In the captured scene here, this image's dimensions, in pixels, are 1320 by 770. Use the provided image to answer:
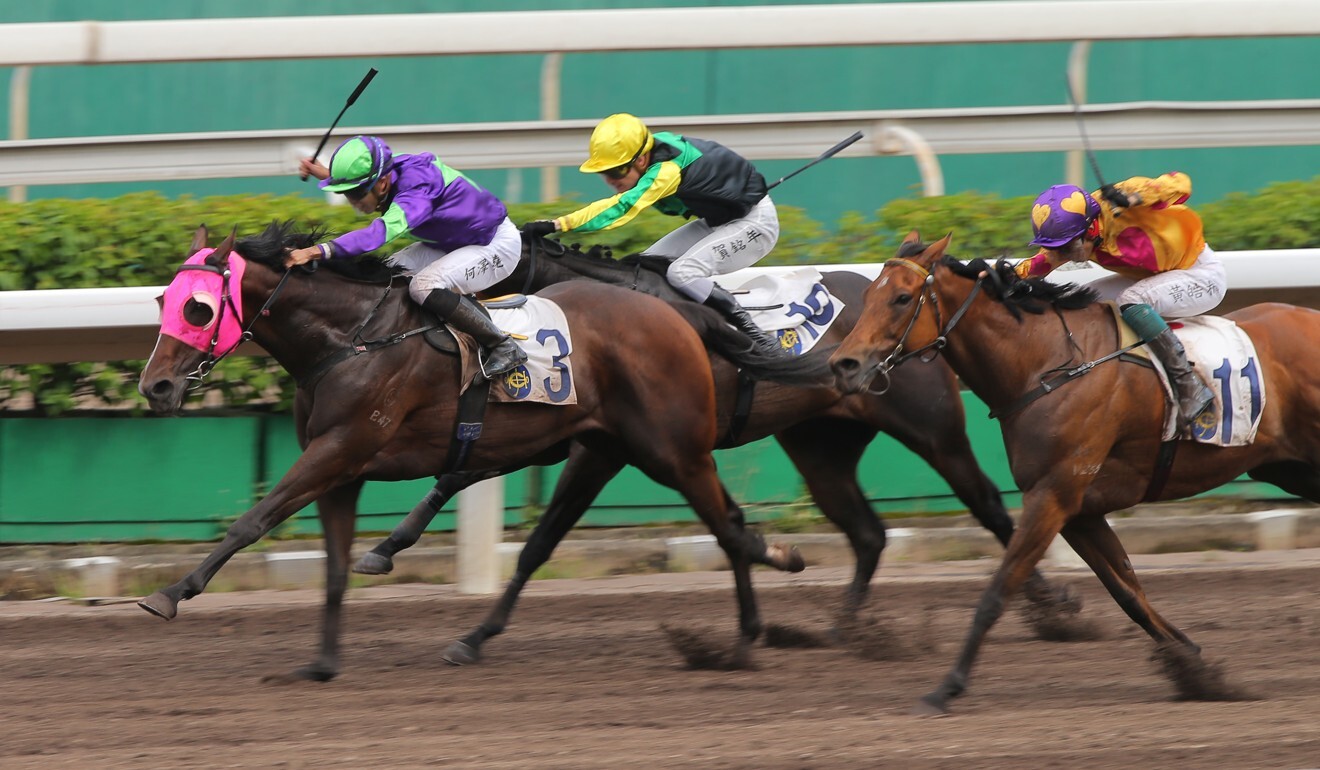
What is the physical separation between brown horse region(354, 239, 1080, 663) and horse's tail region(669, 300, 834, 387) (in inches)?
1.2

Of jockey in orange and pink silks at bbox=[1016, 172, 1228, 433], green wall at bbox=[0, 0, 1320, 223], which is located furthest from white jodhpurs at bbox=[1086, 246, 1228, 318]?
green wall at bbox=[0, 0, 1320, 223]

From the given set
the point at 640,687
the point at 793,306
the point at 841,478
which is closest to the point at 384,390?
the point at 640,687

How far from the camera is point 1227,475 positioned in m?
5.92

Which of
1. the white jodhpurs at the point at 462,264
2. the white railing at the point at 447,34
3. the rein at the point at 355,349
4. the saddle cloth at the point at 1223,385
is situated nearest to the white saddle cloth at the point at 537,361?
the white jodhpurs at the point at 462,264

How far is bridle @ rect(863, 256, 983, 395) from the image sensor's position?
549cm

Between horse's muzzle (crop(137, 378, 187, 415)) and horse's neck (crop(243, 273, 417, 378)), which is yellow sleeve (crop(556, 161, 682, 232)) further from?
horse's muzzle (crop(137, 378, 187, 415))

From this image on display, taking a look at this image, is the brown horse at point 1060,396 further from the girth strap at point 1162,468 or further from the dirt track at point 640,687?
the dirt track at point 640,687

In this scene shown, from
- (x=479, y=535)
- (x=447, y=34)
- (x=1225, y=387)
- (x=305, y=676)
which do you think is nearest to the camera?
(x=1225, y=387)

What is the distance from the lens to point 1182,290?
5938 millimetres

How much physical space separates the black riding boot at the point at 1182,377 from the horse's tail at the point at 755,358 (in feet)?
4.26

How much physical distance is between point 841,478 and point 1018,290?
1.43 m

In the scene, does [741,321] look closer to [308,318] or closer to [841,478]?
[841,478]

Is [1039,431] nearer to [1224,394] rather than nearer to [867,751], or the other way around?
[1224,394]

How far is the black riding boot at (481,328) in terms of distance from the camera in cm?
601
